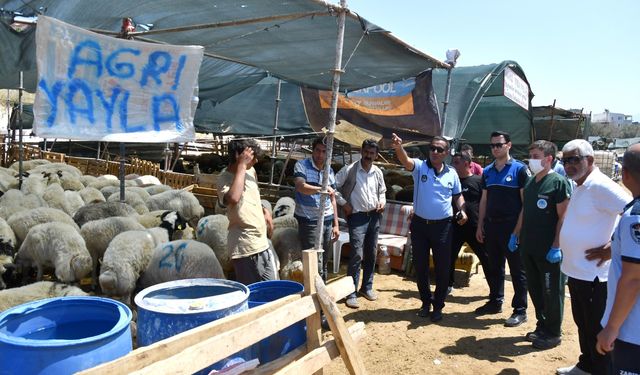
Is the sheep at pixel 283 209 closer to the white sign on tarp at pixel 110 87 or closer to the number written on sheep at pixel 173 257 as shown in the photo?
the number written on sheep at pixel 173 257

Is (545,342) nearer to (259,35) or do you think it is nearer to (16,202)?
(259,35)

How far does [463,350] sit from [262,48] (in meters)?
4.37

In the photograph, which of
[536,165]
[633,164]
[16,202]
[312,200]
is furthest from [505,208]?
[16,202]

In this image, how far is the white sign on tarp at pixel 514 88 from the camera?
8947 millimetres

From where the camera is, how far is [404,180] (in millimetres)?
12336

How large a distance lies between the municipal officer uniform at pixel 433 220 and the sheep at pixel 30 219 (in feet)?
14.6

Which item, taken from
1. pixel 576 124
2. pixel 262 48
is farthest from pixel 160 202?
pixel 576 124

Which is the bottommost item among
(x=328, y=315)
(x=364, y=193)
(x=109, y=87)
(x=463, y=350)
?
(x=463, y=350)

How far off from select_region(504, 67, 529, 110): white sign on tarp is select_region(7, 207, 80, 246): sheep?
7985 mm

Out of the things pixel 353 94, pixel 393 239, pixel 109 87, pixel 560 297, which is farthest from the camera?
pixel 353 94

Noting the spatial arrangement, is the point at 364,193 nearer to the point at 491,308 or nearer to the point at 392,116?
the point at 491,308

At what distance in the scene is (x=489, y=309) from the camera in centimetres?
561

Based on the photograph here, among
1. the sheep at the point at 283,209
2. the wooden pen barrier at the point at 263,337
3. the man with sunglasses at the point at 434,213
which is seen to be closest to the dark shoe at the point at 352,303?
the man with sunglasses at the point at 434,213

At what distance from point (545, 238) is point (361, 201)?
78.6 inches
